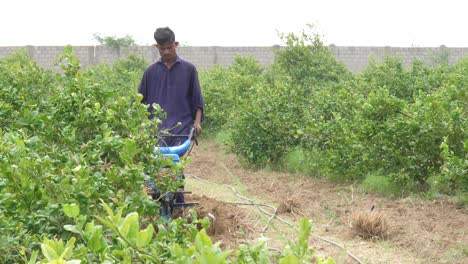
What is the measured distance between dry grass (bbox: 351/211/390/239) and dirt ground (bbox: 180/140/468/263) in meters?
0.05

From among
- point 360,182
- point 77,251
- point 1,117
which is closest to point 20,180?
point 77,251

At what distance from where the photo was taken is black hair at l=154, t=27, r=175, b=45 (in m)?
5.77

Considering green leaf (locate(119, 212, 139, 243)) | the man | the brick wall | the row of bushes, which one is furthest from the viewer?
the brick wall

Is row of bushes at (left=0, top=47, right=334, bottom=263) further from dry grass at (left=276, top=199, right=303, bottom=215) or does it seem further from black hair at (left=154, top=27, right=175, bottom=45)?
dry grass at (left=276, top=199, right=303, bottom=215)

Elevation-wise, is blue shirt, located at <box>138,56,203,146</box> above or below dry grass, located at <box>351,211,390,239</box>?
above

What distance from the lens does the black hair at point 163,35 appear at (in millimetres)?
5770

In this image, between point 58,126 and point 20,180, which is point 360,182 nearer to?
point 58,126

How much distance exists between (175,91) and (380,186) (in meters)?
2.83

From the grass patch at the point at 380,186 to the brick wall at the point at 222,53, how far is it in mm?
18111

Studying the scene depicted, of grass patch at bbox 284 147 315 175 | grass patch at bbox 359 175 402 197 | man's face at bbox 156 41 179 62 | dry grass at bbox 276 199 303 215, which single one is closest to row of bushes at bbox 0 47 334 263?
man's face at bbox 156 41 179 62

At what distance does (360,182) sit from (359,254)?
2662 millimetres

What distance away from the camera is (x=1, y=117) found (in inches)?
228

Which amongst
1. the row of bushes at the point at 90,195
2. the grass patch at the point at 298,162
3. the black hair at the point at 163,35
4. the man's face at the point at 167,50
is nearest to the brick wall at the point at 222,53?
the grass patch at the point at 298,162

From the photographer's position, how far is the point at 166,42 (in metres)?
5.90
